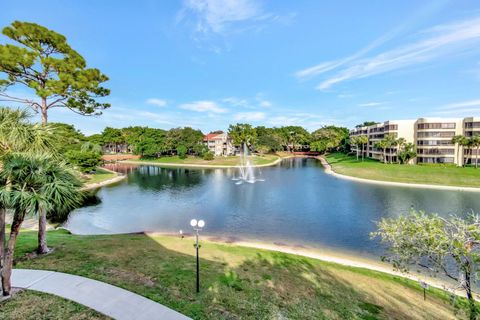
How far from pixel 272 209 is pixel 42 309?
78.3ft

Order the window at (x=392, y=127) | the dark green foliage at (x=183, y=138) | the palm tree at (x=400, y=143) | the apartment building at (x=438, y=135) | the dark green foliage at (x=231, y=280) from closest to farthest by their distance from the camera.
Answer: the dark green foliage at (x=231, y=280), the apartment building at (x=438, y=135), the palm tree at (x=400, y=143), the window at (x=392, y=127), the dark green foliage at (x=183, y=138)

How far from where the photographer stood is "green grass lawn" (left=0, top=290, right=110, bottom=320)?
6895 mm

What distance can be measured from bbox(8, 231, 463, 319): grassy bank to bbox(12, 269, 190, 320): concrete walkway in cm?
39

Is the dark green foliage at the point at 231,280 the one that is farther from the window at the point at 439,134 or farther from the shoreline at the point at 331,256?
the window at the point at 439,134

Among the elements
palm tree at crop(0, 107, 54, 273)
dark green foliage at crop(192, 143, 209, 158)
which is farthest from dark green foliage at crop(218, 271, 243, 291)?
dark green foliage at crop(192, 143, 209, 158)

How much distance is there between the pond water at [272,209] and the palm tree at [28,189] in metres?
14.9

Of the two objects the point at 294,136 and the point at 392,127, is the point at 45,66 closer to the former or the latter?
the point at 392,127

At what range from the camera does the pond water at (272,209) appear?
845 inches

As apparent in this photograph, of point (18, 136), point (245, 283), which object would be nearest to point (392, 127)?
point (245, 283)

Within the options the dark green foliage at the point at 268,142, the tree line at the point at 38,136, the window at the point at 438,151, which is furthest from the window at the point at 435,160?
the tree line at the point at 38,136

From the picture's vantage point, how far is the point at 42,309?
285 inches

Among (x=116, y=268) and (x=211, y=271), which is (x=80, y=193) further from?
(x=211, y=271)

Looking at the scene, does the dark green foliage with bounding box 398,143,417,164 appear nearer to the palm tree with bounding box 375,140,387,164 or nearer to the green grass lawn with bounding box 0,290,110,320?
the palm tree with bounding box 375,140,387,164

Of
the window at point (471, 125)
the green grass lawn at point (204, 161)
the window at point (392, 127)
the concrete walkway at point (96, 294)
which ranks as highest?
the window at point (392, 127)
